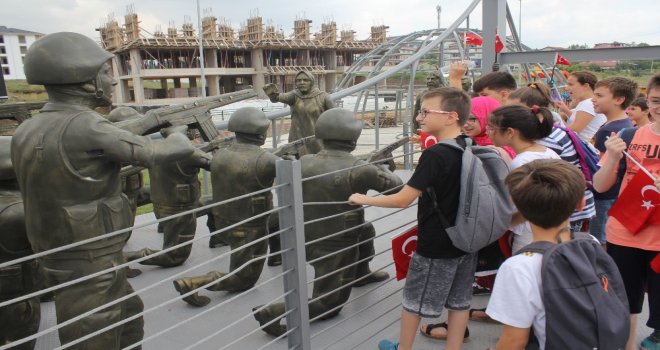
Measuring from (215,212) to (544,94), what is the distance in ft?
8.47

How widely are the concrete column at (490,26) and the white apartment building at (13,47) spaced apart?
219 ft

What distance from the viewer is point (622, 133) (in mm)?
2936

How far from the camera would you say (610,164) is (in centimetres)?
258

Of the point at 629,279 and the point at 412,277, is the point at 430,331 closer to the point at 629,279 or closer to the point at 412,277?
the point at 412,277

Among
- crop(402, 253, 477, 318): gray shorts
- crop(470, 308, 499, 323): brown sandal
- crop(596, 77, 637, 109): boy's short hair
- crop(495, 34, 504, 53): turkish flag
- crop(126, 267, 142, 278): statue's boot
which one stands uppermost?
crop(495, 34, 504, 53): turkish flag

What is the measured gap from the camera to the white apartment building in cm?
6056

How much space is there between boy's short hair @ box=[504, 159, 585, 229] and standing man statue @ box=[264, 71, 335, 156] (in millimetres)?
4353

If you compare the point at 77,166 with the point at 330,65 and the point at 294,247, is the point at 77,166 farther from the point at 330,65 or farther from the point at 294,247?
the point at 330,65

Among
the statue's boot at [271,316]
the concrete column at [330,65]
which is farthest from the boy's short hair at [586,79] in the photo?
the concrete column at [330,65]

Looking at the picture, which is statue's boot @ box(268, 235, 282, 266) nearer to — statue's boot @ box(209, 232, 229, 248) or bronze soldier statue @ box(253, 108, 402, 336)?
statue's boot @ box(209, 232, 229, 248)

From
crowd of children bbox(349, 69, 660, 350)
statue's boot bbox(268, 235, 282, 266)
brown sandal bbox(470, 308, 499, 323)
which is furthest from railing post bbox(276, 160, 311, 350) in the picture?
statue's boot bbox(268, 235, 282, 266)

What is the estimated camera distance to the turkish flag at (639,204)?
2588mm

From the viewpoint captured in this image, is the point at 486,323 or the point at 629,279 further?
the point at 486,323

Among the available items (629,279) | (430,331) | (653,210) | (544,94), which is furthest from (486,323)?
(544,94)
